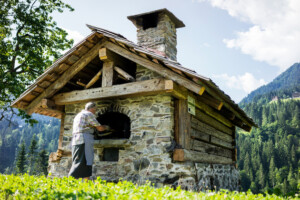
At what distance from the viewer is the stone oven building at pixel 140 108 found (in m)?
6.04

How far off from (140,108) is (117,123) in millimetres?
1565

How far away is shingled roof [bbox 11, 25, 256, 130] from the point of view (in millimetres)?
5785

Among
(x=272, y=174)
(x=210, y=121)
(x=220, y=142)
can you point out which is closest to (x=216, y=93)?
(x=210, y=121)

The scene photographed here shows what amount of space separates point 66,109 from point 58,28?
7436 millimetres

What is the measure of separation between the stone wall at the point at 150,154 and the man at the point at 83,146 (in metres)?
0.94

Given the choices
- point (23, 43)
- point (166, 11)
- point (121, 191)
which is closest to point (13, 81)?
point (23, 43)

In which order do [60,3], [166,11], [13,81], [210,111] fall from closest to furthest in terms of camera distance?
[210,111] → [166,11] → [13,81] → [60,3]

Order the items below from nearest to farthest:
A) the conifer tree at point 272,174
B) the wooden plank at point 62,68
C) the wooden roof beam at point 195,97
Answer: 1. the wooden roof beam at point 195,97
2. the wooden plank at point 62,68
3. the conifer tree at point 272,174

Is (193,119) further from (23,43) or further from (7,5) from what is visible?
(7,5)

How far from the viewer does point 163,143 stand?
616 centimetres

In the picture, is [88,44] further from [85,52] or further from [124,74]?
[124,74]

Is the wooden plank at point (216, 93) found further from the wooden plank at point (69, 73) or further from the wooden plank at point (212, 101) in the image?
the wooden plank at point (69, 73)

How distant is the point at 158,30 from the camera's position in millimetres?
10289

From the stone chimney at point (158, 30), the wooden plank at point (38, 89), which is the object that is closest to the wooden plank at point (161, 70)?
the wooden plank at point (38, 89)
